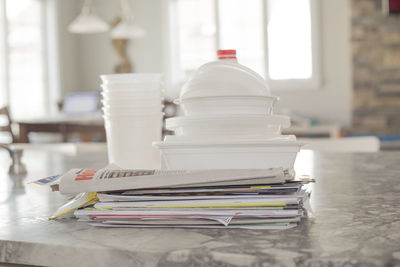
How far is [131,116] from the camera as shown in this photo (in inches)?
34.6

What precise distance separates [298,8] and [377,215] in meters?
5.32

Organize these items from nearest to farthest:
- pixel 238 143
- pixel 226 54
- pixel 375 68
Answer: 1. pixel 238 143
2. pixel 226 54
3. pixel 375 68

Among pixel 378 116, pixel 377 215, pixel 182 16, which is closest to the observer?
pixel 377 215

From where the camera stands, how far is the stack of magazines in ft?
1.76

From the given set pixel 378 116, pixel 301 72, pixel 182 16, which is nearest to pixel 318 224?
pixel 378 116

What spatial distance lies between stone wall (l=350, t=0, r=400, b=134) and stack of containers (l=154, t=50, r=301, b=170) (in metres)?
4.61

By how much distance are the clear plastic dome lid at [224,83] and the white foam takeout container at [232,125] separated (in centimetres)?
4

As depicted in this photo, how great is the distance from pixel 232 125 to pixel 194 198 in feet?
0.52

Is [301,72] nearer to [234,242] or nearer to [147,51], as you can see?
[147,51]

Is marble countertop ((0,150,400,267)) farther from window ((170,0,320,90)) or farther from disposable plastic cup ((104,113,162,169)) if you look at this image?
window ((170,0,320,90))

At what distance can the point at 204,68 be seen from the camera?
737mm

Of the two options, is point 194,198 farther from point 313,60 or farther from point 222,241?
point 313,60

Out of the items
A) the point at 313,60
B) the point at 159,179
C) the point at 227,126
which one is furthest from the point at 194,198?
the point at 313,60

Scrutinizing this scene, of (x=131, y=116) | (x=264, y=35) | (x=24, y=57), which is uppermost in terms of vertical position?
(x=264, y=35)
